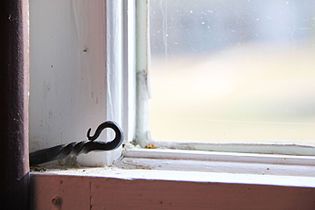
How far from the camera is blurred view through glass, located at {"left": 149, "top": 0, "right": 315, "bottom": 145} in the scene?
2.11 feet

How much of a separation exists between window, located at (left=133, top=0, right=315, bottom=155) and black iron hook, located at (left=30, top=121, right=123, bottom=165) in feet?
0.34

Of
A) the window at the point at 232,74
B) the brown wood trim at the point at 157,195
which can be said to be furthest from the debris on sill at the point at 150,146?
the brown wood trim at the point at 157,195

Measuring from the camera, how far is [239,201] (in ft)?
1.69

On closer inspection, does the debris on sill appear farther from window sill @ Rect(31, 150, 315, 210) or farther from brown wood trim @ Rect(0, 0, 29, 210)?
brown wood trim @ Rect(0, 0, 29, 210)

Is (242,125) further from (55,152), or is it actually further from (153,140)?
(55,152)

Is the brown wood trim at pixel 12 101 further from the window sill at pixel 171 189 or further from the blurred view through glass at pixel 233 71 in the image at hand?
the blurred view through glass at pixel 233 71

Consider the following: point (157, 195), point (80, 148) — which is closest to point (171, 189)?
point (157, 195)

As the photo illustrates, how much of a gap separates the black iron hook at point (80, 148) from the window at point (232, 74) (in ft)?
0.34

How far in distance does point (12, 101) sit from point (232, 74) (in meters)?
0.28

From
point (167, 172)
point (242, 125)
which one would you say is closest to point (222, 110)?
point (242, 125)

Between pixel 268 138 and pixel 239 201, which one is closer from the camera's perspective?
pixel 239 201

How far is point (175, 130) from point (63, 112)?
0.50 ft

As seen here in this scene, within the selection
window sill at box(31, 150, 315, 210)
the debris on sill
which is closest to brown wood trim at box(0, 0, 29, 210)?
window sill at box(31, 150, 315, 210)

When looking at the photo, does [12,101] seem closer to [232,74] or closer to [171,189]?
[171,189]
